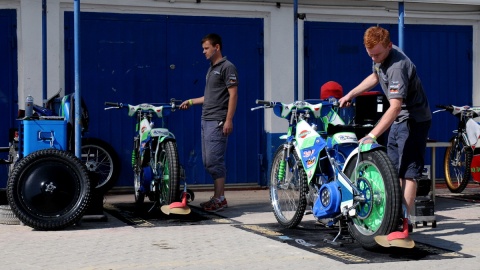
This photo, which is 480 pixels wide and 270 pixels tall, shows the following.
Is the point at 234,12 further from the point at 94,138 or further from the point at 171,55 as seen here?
the point at 94,138

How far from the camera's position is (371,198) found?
721 cm

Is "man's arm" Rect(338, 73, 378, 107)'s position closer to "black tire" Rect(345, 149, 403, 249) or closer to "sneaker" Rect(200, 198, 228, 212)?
"black tire" Rect(345, 149, 403, 249)

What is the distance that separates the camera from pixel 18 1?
11.7 m

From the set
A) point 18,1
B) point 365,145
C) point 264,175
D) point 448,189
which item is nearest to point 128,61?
point 18,1

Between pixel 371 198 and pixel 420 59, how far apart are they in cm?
684

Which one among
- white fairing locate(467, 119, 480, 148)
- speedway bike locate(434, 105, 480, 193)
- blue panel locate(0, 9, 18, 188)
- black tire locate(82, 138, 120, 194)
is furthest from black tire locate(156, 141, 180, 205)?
white fairing locate(467, 119, 480, 148)

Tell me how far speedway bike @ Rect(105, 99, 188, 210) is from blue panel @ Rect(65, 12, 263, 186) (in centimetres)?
206

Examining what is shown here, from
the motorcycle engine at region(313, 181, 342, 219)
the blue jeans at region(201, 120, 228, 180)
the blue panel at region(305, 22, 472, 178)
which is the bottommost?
the motorcycle engine at region(313, 181, 342, 219)

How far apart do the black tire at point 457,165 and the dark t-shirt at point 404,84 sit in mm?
4805

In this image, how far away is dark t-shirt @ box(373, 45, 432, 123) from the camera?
7.35 metres

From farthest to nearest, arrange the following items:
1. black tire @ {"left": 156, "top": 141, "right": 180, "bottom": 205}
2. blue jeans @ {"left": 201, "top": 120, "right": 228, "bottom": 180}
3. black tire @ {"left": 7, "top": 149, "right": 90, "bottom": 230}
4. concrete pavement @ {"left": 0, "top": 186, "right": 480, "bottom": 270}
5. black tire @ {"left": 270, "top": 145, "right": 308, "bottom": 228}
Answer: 1. blue jeans @ {"left": 201, "top": 120, "right": 228, "bottom": 180}
2. black tire @ {"left": 156, "top": 141, "right": 180, "bottom": 205}
3. black tire @ {"left": 7, "top": 149, "right": 90, "bottom": 230}
4. black tire @ {"left": 270, "top": 145, "right": 308, "bottom": 228}
5. concrete pavement @ {"left": 0, "top": 186, "right": 480, "bottom": 270}

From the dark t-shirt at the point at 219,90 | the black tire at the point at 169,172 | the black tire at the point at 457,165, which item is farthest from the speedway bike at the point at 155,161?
the black tire at the point at 457,165

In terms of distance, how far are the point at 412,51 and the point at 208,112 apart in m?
4.69

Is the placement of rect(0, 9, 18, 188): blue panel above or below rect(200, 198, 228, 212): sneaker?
above
